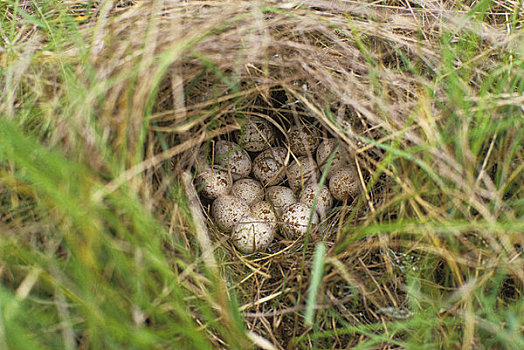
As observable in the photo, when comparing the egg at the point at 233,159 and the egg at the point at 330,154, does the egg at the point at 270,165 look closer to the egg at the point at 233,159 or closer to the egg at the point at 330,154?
the egg at the point at 233,159

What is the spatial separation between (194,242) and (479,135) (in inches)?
37.8

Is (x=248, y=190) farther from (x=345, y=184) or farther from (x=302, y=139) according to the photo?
(x=345, y=184)

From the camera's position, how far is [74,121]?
3.84 feet

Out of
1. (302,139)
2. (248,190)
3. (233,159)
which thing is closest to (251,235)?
(248,190)

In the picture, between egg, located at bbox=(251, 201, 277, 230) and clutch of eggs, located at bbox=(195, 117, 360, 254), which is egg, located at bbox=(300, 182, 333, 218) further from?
egg, located at bbox=(251, 201, 277, 230)

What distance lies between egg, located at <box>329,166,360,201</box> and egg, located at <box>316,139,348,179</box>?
5 cm

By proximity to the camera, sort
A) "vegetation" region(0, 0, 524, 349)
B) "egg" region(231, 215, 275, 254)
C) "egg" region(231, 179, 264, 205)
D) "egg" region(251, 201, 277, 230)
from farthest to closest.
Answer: "egg" region(231, 179, 264, 205) → "egg" region(251, 201, 277, 230) → "egg" region(231, 215, 275, 254) → "vegetation" region(0, 0, 524, 349)

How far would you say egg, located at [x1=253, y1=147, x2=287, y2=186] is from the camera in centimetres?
208

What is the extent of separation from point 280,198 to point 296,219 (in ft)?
0.60

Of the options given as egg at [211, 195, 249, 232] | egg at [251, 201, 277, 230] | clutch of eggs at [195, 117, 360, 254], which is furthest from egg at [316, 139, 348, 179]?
egg at [211, 195, 249, 232]

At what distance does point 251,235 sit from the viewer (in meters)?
1.81

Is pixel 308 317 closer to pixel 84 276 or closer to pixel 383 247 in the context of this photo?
pixel 383 247

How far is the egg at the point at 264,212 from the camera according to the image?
193 centimetres

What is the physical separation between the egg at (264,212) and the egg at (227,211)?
0.05 meters
